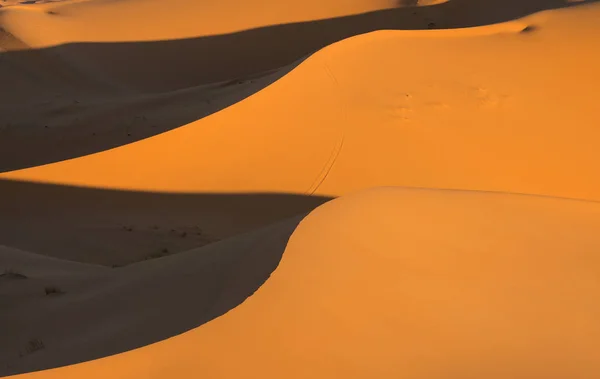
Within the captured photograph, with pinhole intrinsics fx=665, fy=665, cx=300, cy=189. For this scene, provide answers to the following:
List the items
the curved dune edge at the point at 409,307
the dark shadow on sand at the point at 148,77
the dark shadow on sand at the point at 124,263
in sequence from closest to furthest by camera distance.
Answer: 1. the curved dune edge at the point at 409,307
2. the dark shadow on sand at the point at 124,263
3. the dark shadow on sand at the point at 148,77

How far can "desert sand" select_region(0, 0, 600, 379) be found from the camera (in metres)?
3.12

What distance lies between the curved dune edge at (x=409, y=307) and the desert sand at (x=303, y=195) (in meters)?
0.01

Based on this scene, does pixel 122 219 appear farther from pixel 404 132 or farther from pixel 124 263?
pixel 404 132

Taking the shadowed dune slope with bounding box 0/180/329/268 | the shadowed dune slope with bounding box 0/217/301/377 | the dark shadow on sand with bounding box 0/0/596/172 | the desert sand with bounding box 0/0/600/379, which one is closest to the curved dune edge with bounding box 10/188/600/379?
the desert sand with bounding box 0/0/600/379

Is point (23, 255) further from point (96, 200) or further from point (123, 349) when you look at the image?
point (123, 349)

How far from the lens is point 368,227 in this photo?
439 centimetres

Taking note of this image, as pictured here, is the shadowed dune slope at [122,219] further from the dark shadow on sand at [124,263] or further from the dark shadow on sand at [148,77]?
the dark shadow on sand at [148,77]

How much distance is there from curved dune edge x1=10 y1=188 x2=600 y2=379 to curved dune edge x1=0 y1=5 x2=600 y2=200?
323cm

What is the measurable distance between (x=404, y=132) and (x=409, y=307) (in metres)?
5.50

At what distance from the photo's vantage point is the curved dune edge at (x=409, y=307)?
2.87m

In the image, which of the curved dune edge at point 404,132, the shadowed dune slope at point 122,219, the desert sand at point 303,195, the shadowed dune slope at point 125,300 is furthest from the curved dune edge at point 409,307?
the curved dune edge at point 404,132

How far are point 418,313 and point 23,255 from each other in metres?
4.31

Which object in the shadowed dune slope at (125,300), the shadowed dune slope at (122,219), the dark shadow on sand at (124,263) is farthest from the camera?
the shadowed dune slope at (122,219)

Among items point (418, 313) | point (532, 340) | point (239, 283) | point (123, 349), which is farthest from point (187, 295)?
point (532, 340)
